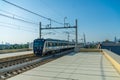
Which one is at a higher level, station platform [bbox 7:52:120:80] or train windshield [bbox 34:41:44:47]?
train windshield [bbox 34:41:44:47]

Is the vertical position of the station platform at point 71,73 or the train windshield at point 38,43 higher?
the train windshield at point 38,43

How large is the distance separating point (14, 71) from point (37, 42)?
15.3 meters

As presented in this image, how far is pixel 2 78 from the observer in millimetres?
10211

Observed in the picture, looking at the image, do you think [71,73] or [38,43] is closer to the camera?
[71,73]

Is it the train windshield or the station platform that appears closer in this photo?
the station platform

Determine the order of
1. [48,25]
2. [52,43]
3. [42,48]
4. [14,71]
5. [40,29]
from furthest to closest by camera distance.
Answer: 1. [40,29]
2. [48,25]
3. [52,43]
4. [42,48]
5. [14,71]

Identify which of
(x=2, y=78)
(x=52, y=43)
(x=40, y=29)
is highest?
(x=40, y=29)

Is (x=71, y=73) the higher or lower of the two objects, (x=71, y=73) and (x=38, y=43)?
the lower

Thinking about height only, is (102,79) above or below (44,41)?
below

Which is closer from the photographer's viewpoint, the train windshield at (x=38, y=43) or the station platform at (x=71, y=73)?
the station platform at (x=71, y=73)

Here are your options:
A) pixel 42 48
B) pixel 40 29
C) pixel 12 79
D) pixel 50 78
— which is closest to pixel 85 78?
pixel 50 78

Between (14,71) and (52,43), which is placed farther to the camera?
(52,43)

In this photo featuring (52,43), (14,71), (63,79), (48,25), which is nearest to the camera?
(63,79)

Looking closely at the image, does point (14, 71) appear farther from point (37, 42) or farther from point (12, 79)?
point (37, 42)
